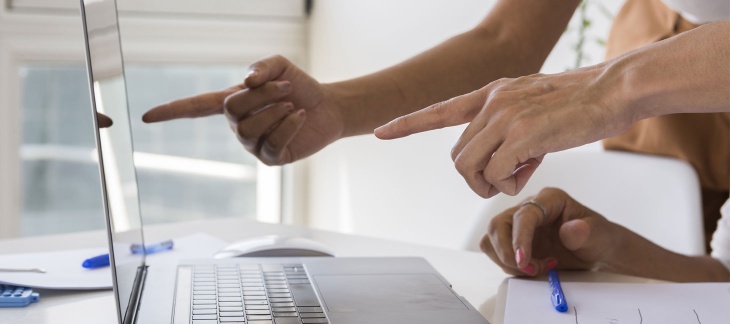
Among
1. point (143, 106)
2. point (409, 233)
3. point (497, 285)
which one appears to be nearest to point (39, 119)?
point (143, 106)

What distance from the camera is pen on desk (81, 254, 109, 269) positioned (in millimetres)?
997

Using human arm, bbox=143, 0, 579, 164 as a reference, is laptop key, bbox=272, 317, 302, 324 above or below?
below

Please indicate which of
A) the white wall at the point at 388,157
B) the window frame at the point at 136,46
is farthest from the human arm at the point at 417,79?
the window frame at the point at 136,46

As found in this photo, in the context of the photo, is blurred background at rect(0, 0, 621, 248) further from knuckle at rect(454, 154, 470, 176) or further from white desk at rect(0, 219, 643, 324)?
knuckle at rect(454, 154, 470, 176)

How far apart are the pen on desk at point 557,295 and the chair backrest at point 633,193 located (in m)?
0.44

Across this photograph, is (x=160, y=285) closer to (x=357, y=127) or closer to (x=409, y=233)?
(x=357, y=127)

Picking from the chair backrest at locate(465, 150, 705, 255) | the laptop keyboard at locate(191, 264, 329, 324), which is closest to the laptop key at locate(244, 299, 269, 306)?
the laptop keyboard at locate(191, 264, 329, 324)

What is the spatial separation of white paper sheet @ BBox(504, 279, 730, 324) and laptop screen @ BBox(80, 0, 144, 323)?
0.35m

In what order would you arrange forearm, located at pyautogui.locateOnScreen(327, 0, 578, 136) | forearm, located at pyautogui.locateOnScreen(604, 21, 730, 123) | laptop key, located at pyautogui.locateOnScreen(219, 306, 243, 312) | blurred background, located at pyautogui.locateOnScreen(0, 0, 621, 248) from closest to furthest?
forearm, located at pyautogui.locateOnScreen(604, 21, 730, 123), laptop key, located at pyautogui.locateOnScreen(219, 306, 243, 312), forearm, located at pyautogui.locateOnScreen(327, 0, 578, 136), blurred background, located at pyautogui.locateOnScreen(0, 0, 621, 248)

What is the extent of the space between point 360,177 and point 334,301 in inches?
89.9

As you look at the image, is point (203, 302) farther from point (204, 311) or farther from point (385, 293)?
point (385, 293)

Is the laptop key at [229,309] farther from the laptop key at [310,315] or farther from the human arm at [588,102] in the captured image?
the human arm at [588,102]

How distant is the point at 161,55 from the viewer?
3125 millimetres

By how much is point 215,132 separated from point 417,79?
2.29m
